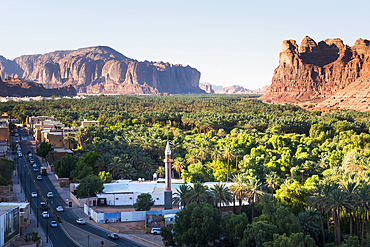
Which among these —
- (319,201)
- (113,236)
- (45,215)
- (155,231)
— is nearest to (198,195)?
(155,231)

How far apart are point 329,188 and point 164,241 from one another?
1646 cm

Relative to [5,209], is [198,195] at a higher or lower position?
higher

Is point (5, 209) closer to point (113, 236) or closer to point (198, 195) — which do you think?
point (113, 236)

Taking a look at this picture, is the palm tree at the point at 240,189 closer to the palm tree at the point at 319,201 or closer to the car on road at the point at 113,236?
the palm tree at the point at 319,201

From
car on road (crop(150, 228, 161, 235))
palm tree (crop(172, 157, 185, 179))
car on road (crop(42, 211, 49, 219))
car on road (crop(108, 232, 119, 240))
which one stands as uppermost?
palm tree (crop(172, 157, 185, 179))

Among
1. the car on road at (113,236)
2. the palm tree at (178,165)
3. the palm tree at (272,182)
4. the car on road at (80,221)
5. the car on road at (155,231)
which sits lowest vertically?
the car on road at (155,231)

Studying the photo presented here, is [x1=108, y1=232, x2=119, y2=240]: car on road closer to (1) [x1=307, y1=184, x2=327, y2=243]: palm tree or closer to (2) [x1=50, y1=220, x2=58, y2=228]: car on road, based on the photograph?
(2) [x1=50, y1=220, x2=58, y2=228]: car on road

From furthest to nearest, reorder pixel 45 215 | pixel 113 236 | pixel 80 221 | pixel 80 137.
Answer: pixel 80 137 < pixel 45 215 < pixel 80 221 < pixel 113 236

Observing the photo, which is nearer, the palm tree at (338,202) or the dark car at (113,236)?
the palm tree at (338,202)

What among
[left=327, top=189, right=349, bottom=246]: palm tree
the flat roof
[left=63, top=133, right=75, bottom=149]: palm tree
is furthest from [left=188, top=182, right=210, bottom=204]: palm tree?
[left=63, top=133, right=75, bottom=149]: palm tree

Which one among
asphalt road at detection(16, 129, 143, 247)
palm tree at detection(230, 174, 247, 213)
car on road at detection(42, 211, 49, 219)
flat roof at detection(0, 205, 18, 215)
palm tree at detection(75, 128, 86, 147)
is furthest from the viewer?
palm tree at detection(75, 128, 86, 147)

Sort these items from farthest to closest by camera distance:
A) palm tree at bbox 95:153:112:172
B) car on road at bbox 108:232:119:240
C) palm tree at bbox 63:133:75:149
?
palm tree at bbox 63:133:75:149 → palm tree at bbox 95:153:112:172 → car on road at bbox 108:232:119:240

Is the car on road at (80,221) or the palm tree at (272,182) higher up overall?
the palm tree at (272,182)

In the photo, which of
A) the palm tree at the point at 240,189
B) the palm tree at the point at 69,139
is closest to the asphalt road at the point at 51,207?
the palm tree at the point at 69,139
